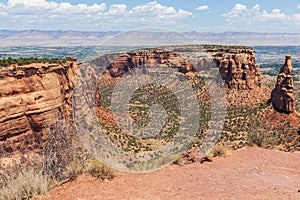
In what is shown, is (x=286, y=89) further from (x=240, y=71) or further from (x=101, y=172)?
(x=101, y=172)

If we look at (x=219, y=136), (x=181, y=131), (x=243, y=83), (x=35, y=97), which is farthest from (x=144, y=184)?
(x=243, y=83)

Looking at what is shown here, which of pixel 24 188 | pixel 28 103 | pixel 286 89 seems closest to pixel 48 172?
pixel 24 188

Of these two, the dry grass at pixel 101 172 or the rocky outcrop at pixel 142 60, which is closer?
the dry grass at pixel 101 172

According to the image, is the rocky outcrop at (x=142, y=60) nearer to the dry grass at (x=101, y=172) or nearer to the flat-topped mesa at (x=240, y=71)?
the flat-topped mesa at (x=240, y=71)

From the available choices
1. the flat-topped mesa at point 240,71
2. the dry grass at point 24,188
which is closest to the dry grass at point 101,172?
the dry grass at point 24,188

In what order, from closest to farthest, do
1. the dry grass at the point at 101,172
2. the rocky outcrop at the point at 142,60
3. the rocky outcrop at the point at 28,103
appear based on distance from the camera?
the dry grass at the point at 101,172 → the rocky outcrop at the point at 28,103 → the rocky outcrop at the point at 142,60

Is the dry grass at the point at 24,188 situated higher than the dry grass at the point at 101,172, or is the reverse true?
the dry grass at the point at 24,188

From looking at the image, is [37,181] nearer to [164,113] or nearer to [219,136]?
[219,136]
